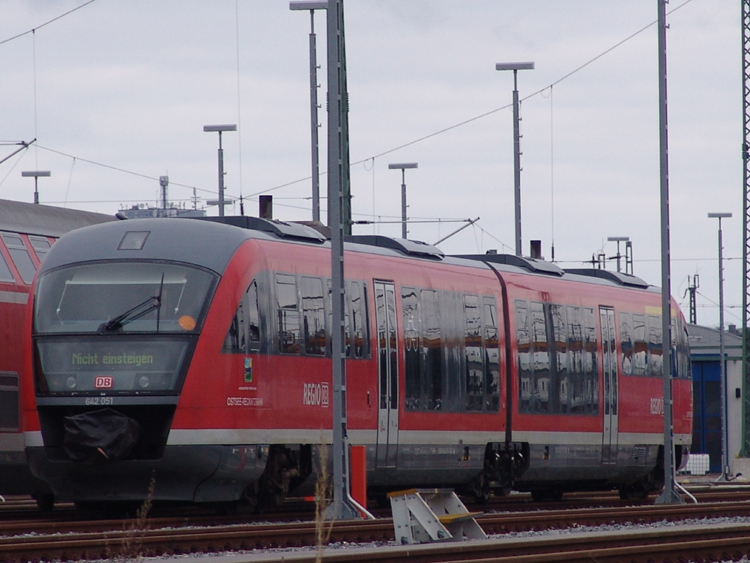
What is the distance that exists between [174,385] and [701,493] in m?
14.6

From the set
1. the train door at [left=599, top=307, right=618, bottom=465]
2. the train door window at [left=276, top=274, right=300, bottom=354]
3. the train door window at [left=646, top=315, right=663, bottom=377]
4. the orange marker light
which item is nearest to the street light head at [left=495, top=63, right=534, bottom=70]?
the train door window at [left=646, top=315, right=663, bottom=377]

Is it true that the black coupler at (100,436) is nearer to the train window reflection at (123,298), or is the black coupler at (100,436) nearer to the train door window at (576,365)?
the train window reflection at (123,298)

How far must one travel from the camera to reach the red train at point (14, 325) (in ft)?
66.6

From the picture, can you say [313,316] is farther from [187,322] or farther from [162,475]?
[162,475]

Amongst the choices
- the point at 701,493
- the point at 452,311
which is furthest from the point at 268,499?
the point at 701,493

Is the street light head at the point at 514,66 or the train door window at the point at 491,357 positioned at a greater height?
the street light head at the point at 514,66

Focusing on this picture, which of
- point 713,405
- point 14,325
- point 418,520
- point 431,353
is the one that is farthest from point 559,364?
point 713,405

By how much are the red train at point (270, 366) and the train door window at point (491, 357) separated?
0.12ft

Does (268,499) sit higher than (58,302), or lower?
lower

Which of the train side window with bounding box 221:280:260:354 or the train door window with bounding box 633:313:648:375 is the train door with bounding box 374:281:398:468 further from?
the train door window with bounding box 633:313:648:375

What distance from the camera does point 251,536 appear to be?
1562 cm

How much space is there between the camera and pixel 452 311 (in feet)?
76.7

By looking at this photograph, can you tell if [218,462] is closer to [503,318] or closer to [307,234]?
[307,234]

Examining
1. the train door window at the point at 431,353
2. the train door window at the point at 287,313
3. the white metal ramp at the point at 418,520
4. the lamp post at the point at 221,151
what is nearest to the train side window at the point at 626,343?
the train door window at the point at 431,353
